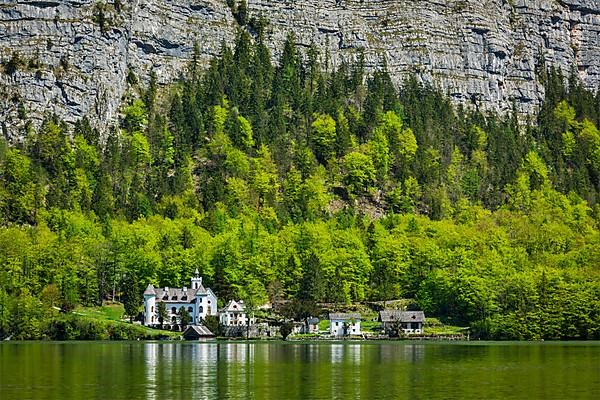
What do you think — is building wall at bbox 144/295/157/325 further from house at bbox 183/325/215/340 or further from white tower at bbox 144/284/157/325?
house at bbox 183/325/215/340

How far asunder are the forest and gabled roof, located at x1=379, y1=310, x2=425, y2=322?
534 centimetres

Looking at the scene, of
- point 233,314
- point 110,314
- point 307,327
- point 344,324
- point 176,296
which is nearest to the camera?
point 344,324

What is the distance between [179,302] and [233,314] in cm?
803

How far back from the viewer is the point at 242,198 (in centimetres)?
17238

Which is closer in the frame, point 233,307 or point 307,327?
point 307,327

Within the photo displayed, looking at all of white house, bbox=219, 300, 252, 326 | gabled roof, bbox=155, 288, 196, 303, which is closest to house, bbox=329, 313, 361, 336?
white house, bbox=219, 300, 252, 326

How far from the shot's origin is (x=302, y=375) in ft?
197

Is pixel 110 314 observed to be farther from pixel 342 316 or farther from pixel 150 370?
pixel 150 370

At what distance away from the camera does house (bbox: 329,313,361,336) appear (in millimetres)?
A: 126062

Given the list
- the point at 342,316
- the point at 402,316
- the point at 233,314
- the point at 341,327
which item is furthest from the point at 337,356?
the point at 233,314

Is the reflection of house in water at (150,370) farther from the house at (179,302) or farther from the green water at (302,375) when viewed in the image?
the house at (179,302)

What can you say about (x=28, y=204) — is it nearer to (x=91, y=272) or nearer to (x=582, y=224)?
(x=91, y=272)

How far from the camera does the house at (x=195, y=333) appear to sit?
12356 cm

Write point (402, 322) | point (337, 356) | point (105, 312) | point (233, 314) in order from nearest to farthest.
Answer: point (337, 356), point (402, 322), point (105, 312), point (233, 314)
